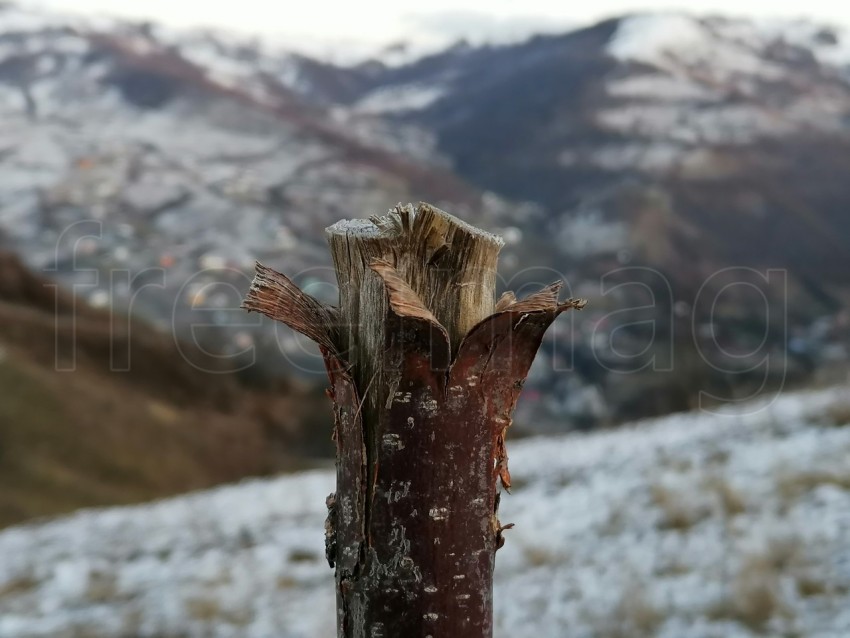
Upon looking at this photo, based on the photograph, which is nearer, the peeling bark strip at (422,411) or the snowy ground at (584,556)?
the peeling bark strip at (422,411)

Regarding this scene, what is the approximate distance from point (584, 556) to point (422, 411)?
3.09 m

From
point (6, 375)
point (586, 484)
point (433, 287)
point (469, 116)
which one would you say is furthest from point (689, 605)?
point (469, 116)

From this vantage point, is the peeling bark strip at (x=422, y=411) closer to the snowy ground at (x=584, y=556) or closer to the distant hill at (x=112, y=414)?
the snowy ground at (x=584, y=556)

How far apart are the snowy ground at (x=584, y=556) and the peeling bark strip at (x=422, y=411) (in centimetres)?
225

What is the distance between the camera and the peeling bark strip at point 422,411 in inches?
39.1

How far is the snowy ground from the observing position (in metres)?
2.97

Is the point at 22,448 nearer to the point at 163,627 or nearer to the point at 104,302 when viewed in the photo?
the point at 104,302

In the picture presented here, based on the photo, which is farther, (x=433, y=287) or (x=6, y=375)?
(x=6, y=375)

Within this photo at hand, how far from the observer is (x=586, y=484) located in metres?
4.96

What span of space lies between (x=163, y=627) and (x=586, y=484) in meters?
3.07

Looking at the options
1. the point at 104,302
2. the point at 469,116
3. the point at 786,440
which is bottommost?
the point at 786,440

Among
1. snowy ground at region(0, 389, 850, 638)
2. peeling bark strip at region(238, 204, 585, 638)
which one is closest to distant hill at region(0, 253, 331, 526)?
snowy ground at region(0, 389, 850, 638)

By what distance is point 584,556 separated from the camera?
3.69 metres

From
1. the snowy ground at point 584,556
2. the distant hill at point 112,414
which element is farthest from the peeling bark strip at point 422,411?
the distant hill at point 112,414
